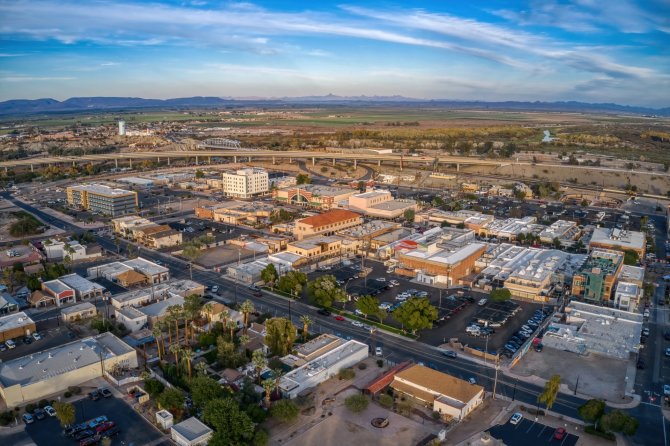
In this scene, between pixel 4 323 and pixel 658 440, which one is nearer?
pixel 658 440

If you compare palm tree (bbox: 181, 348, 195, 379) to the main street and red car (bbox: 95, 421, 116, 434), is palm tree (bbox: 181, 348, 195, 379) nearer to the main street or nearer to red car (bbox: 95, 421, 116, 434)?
red car (bbox: 95, 421, 116, 434)

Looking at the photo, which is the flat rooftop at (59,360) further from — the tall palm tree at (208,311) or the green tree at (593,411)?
the green tree at (593,411)

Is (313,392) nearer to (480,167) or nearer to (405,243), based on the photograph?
(405,243)

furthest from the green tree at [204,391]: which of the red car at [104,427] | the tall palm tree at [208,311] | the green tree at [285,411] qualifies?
the tall palm tree at [208,311]

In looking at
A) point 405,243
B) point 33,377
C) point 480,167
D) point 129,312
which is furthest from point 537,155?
point 33,377

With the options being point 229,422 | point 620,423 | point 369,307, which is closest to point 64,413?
point 229,422

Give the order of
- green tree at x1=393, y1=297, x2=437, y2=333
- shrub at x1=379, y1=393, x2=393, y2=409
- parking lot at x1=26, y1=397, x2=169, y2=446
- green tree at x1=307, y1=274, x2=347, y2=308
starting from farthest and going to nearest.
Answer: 1. green tree at x1=307, y1=274, x2=347, y2=308
2. green tree at x1=393, y1=297, x2=437, y2=333
3. shrub at x1=379, y1=393, x2=393, y2=409
4. parking lot at x1=26, y1=397, x2=169, y2=446

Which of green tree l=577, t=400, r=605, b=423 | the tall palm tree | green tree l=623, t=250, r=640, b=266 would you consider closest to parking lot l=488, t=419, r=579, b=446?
green tree l=577, t=400, r=605, b=423
